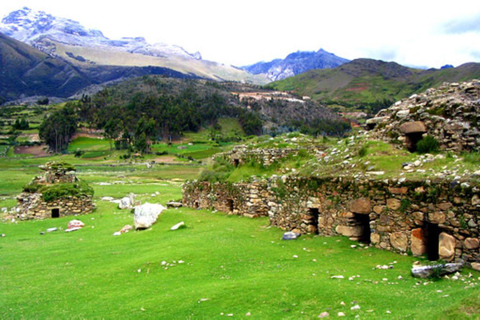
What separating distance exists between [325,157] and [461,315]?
8649mm

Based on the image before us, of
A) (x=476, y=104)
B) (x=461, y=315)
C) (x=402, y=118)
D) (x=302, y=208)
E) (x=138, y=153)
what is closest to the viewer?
(x=461, y=315)

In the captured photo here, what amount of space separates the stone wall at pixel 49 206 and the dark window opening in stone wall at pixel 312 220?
1755cm

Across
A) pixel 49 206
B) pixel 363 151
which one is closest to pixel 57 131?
pixel 49 206

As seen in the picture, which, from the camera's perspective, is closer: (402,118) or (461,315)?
(461,315)

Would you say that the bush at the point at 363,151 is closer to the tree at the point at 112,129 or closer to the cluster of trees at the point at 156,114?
the cluster of trees at the point at 156,114

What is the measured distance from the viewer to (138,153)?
108500 mm

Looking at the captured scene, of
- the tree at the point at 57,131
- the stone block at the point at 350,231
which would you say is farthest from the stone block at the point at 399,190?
the tree at the point at 57,131

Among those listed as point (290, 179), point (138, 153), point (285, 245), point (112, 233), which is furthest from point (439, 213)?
point (138, 153)

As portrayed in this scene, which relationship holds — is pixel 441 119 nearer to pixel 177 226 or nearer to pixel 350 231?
pixel 350 231

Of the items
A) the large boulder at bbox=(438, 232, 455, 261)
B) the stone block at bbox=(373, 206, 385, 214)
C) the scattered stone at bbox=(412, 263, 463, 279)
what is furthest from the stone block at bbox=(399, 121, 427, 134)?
the scattered stone at bbox=(412, 263, 463, 279)

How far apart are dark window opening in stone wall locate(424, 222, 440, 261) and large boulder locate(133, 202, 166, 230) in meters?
12.1

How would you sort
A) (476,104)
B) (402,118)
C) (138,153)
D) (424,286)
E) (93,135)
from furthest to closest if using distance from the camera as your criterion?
(93,135) → (138,153) → (402,118) → (476,104) → (424,286)

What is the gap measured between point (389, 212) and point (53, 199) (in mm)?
22058

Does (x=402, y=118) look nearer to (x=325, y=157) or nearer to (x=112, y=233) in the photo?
(x=325, y=157)
